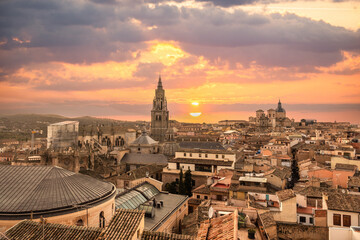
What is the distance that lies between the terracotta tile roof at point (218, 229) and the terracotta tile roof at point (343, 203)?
13505mm

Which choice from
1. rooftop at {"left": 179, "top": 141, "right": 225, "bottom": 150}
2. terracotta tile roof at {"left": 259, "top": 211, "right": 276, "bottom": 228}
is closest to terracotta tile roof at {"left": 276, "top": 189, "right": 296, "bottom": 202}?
terracotta tile roof at {"left": 259, "top": 211, "right": 276, "bottom": 228}

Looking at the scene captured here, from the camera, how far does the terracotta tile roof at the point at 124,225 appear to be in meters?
8.02

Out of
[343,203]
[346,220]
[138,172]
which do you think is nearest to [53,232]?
[346,220]

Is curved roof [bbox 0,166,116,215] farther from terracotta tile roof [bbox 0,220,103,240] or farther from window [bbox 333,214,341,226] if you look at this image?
window [bbox 333,214,341,226]

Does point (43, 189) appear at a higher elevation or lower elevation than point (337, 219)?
higher

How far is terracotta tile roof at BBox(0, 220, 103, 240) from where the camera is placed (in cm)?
930

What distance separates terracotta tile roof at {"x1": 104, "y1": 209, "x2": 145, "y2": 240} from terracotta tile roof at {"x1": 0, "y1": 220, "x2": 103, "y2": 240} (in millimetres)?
1173

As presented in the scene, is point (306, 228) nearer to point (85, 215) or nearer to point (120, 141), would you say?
point (85, 215)

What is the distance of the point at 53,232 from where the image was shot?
9531mm

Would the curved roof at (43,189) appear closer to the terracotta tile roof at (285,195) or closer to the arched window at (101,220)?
the arched window at (101,220)

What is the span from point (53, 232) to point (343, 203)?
18.5 metres

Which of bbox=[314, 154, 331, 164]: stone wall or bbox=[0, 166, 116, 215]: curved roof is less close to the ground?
bbox=[0, 166, 116, 215]: curved roof

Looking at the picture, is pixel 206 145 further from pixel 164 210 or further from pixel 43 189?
pixel 43 189

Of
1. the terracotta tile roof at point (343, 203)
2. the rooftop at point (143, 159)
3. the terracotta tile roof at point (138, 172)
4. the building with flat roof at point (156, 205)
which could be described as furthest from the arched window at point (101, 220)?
the rooftop at point (143, 159)
